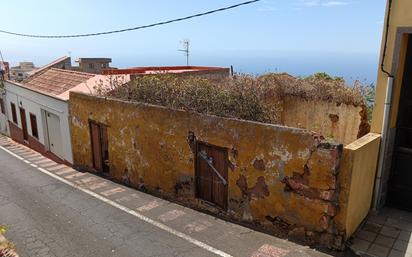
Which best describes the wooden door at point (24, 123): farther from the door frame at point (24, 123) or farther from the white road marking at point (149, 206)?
the white road marking at point (149, 206)

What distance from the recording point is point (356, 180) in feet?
20.8

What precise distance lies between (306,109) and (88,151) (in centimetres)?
813

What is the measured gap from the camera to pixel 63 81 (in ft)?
55.6

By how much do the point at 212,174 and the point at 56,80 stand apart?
1284cm

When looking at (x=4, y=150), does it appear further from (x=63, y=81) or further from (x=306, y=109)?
(x=306, y=109)

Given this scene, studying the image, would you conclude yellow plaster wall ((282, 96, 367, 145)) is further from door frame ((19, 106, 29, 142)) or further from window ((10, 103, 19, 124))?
window ((10, 103, 19, 124))

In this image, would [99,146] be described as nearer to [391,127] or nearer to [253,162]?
[253,162]

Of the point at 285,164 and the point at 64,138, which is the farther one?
the point at 64,138

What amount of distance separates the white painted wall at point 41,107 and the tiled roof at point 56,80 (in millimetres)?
518

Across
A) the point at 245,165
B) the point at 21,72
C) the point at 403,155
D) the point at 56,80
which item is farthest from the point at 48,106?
the point at 21,72

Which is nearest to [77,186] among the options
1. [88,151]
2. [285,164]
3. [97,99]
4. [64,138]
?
[88,151]

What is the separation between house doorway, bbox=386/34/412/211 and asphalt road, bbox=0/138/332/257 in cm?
273

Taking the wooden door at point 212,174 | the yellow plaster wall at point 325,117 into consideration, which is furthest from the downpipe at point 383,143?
the wooden door at point 212,174

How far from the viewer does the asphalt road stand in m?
6.80
